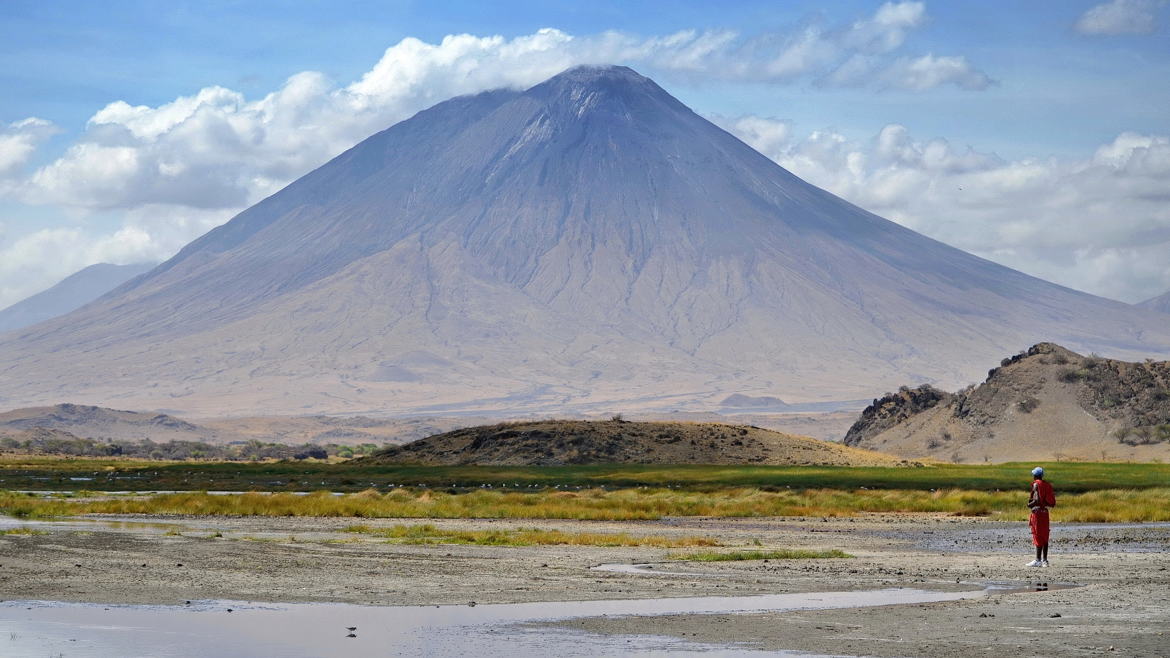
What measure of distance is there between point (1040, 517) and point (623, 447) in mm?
56834

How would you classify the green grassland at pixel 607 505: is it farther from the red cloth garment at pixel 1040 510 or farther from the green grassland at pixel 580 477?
the red cloth garment at pixel 1040 510

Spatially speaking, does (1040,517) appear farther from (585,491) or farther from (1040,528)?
(585,491)

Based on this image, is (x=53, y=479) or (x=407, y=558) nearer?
(x=407, y=558)

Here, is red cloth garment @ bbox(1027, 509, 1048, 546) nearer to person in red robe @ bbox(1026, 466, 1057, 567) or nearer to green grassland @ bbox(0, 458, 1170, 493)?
person in red robe @ bbox(1026, 466, 1057, 567)

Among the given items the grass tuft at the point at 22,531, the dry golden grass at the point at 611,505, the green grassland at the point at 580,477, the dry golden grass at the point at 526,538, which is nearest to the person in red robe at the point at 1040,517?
the dry golden grass at the point at 526,538

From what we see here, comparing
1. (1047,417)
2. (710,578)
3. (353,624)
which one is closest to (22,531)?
(710,578)

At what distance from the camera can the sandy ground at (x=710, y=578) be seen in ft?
63.8

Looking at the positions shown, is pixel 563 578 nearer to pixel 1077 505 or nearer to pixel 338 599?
pixel 338 599

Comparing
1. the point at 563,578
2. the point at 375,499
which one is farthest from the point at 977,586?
the point at 375,499

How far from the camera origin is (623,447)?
8531cm

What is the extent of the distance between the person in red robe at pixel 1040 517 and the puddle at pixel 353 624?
4997 millimetres

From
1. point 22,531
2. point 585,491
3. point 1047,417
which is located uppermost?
point 1047,417

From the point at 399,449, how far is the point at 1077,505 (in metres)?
48.9

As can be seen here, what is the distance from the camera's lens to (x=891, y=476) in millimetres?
69688
